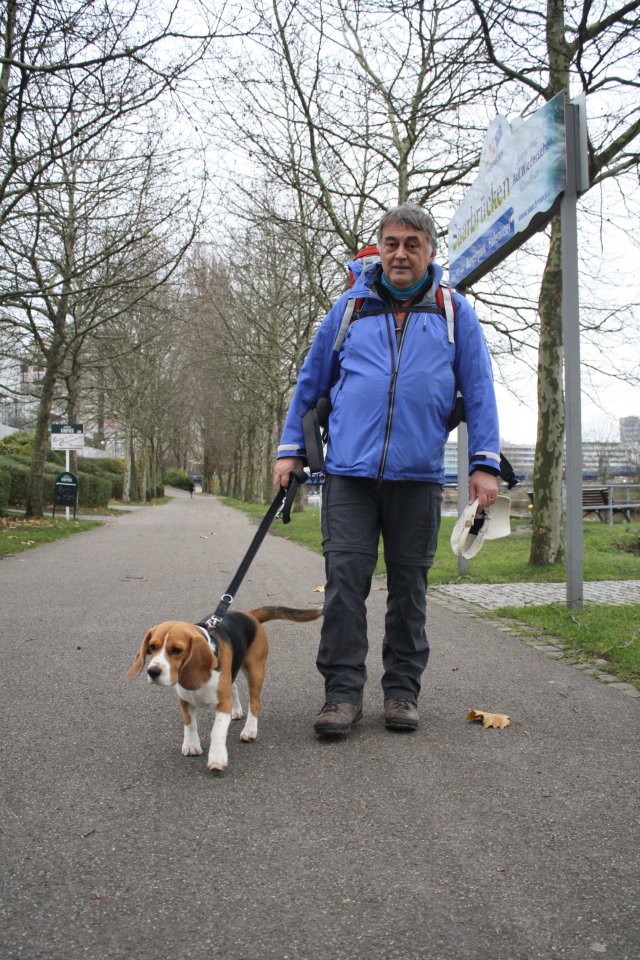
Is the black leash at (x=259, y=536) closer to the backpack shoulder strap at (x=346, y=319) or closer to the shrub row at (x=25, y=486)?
the backpack shoulder strap at (x=346, y=319)

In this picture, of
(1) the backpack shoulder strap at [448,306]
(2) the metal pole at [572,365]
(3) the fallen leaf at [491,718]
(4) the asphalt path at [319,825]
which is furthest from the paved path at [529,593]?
(1) the backpack shoulder strap at [448,306]

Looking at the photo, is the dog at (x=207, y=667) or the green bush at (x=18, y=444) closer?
the dog at (x=207, y=667)

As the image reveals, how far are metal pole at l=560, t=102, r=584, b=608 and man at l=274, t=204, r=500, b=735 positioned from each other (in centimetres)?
334

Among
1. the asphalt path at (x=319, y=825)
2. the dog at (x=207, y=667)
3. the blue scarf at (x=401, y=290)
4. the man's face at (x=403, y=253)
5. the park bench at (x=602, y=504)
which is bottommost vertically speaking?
the asphalt path at (x=319, y=825)

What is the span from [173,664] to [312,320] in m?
24.5

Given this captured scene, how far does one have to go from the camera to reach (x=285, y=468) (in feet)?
12.9

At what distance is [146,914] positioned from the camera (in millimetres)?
2096

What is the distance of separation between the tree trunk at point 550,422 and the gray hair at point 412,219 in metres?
6.65

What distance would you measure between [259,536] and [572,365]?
4.17 metres

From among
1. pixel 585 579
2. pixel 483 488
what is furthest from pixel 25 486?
pixel 483 488

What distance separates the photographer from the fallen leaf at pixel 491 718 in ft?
12.5

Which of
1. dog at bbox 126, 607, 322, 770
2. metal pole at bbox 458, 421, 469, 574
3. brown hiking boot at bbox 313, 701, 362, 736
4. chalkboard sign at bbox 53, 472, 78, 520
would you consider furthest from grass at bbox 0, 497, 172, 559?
brown hiking boot at bbox 313, 701, 362, 736

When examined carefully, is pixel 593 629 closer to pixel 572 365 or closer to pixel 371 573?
pixel 572 365

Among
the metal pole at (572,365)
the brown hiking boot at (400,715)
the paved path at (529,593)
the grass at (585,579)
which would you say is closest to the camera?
the brown hiking boot at (400,715)
